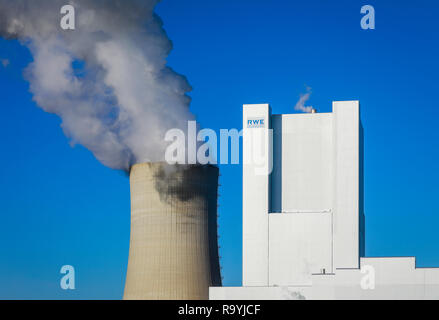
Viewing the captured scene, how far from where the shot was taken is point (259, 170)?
44.3 meters

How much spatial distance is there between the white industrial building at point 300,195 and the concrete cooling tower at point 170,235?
143 inches

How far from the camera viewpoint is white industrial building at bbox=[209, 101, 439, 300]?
43.4 metres

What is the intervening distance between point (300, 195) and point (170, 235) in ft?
23.2

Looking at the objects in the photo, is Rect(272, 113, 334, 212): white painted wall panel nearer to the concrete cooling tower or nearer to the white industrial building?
the white industrial building

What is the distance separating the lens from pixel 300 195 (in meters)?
44.6

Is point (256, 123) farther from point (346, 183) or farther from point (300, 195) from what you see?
point (346, 183)

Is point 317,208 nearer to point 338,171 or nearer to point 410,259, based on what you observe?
Answer: point 338,171

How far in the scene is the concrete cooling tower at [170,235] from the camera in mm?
39875

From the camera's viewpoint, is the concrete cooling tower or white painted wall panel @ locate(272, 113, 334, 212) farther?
white painted wall panel @ locate(272, 113, 334, 212)

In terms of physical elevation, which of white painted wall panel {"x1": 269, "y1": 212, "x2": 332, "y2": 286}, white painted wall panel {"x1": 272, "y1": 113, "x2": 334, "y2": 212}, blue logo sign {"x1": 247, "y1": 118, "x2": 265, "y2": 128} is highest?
blue logo sign {"x1": 247, "y1": 118, "x2": 265, "y2": 128}

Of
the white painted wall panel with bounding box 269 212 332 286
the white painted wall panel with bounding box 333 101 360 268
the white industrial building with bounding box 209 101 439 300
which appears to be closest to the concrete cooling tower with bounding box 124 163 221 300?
the white industrial building with bounding box 209 101 439 300

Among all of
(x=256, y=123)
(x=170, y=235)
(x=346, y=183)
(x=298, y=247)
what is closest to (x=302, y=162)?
(x=346, y=183)

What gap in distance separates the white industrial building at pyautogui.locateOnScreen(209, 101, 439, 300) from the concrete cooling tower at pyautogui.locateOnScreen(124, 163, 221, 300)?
3.63 m

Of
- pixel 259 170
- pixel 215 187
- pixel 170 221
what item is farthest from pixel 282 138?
pixel 170 221
